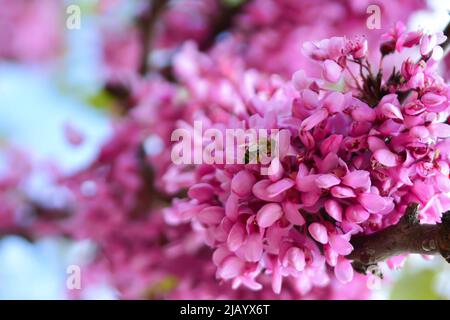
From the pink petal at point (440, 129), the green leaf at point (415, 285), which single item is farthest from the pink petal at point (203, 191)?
the green leaf at point (415, 285)

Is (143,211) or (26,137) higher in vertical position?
(26,137)

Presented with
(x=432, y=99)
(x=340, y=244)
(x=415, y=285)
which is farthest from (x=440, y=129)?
(x=415, y=285)

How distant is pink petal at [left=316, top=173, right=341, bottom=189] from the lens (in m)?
0.49

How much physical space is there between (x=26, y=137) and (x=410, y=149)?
1.16m

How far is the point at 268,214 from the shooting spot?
1.67 ft

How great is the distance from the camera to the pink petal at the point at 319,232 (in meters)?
0.51

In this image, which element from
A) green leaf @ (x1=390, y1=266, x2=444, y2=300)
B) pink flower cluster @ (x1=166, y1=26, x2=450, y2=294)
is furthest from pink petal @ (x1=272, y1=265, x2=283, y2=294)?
green leaf @ (x1=390, y1=266, x2=444, y2=300)

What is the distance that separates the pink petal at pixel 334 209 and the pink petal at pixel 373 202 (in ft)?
0.07

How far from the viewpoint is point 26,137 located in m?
1.47

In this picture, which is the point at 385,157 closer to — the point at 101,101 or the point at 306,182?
the point at 306,182

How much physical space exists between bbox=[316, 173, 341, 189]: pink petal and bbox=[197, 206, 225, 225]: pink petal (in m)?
0.10

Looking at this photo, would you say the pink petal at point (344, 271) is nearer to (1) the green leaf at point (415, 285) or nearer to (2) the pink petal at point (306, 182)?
(2) the pink petal at point (306, 182)
